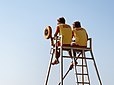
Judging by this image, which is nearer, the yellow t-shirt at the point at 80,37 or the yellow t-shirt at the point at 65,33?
the yellow t-shirt at the point at 65,33

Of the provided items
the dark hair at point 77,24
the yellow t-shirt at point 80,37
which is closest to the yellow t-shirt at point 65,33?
the yellow t-shirt at point 80,37

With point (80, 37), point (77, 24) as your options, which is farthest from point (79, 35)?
point (77, 24)

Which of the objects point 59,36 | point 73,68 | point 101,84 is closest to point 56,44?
point 59,36

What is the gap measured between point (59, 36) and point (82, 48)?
1319mm

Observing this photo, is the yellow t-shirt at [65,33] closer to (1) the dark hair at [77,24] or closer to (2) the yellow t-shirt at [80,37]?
(2) the yellow t-shirt at [80,37]

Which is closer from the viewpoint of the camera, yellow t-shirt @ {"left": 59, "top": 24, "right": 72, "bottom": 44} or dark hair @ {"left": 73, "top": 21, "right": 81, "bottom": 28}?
yellow t-shirt @ {"left": 59, "top": 24, "right": 72, "bottom": 44}

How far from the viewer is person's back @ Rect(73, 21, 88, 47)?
16922 millimetres

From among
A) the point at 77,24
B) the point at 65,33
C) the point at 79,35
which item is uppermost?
the point at 77,24

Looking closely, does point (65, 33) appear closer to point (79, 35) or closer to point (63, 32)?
point (63, 32)

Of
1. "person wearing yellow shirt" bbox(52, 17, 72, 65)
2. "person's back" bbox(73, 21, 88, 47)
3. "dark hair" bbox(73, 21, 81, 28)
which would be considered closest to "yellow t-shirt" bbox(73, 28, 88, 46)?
"person's back" bbox(73, 21, 88, 47)

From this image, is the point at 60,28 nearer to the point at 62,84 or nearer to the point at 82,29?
the point at 82,29

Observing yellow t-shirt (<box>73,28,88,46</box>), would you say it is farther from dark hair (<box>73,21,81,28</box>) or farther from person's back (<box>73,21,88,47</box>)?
dark hair (<box>73,21,81,28</box>)

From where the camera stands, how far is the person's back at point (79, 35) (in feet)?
55.5

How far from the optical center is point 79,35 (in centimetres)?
1695
